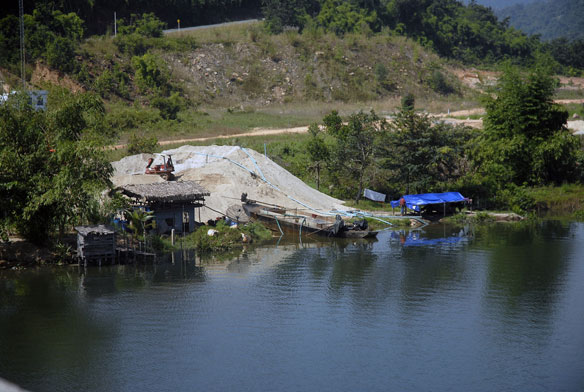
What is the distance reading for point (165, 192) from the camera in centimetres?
3372

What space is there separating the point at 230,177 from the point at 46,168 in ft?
41.5

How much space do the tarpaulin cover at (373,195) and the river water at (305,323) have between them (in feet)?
34.0

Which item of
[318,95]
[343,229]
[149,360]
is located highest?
[318,95]

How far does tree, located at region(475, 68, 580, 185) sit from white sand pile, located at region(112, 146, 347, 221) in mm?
12510

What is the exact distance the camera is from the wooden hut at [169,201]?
33.5m

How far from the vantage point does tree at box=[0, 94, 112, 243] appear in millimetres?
29047

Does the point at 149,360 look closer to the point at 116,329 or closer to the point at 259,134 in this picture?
the point at 116,329

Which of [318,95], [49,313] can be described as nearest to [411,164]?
[49,313]

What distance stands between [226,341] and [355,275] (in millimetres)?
8962

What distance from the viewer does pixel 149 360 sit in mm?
20531

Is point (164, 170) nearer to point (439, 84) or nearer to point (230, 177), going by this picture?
point (230, 177)

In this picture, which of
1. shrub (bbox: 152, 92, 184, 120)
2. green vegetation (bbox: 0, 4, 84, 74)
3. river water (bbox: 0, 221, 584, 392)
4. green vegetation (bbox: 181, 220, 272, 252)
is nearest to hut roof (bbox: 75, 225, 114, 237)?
river water (bbox: 0, 221, 584, 392)

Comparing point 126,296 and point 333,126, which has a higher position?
point 333,126

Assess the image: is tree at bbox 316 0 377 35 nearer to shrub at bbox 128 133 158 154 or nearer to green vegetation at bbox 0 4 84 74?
green vegetation at bbox 0 4 84 74
